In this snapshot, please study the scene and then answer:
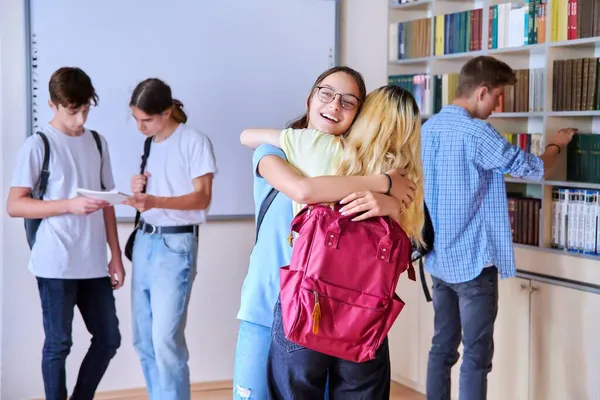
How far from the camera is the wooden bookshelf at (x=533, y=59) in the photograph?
356cm

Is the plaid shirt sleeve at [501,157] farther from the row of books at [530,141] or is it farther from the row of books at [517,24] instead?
the row of books at [517,24]

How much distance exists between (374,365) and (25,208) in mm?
1740

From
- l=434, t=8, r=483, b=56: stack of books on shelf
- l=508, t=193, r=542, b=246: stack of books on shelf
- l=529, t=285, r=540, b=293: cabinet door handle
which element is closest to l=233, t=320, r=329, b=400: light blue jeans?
l=529, t=285, r=540, b=293: cabinet door handle

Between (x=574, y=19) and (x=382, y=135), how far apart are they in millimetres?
2007

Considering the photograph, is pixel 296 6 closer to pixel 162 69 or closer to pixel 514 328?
pixel 162 69

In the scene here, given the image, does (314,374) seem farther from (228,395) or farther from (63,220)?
(228,395)

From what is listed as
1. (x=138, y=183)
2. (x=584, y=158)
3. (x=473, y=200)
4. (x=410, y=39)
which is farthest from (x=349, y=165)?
(x=410, y=39)

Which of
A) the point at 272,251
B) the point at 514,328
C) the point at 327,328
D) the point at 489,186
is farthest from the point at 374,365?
the point at 514,328

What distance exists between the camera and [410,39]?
4461 millimetres

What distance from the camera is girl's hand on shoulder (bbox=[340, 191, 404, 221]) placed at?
1.79 metres

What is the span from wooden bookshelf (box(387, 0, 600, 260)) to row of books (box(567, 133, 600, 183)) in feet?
0.11

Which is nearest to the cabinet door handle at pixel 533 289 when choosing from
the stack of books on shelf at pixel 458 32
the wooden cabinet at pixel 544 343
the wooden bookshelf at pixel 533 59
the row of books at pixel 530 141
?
the wooden cabinet at pixel 544 343

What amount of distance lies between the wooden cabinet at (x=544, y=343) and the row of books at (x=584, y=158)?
47cm

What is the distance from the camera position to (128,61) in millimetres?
4176
